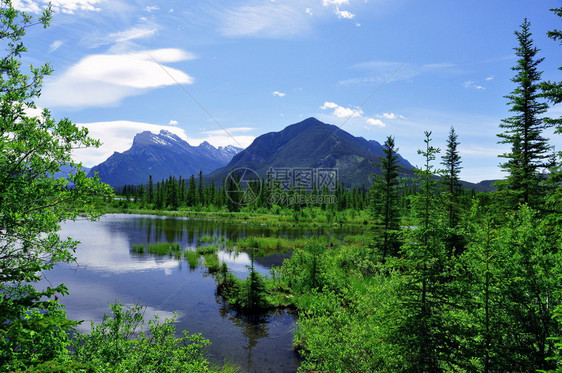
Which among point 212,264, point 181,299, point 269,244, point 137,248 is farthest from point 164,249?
point 181,299

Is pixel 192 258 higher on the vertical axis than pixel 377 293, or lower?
lower

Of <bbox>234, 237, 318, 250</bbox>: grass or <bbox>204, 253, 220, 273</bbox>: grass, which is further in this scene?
<bbox>234, 237, 318, 250</bbox>: grass

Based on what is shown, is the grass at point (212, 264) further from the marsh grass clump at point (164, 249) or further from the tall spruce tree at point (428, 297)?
the tall spruce tree at point (428, 297)

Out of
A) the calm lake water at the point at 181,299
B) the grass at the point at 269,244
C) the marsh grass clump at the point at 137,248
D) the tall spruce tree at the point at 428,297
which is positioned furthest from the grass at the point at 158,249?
the tall spruce tree at the point at 428,297

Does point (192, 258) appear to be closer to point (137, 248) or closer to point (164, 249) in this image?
point (164, 249)

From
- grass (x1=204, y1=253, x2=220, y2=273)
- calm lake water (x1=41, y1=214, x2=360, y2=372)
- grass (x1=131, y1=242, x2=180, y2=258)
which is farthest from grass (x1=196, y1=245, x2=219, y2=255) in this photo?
grass (x1=204, y1=253, x2=220, y2=273)

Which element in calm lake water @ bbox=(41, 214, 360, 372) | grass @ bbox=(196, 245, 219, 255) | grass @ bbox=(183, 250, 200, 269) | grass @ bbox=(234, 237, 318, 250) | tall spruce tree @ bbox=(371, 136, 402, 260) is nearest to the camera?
calm lake water @ bbox=(41, 214, 360, 372)

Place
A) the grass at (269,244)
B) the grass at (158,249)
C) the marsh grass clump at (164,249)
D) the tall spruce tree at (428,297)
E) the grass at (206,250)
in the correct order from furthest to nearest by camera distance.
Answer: the grass at (269,244) < the grass at (158,249) < the grass at (206,250) < the marsh grass clump at (164,249) < the tall spruce tree at (428,297)

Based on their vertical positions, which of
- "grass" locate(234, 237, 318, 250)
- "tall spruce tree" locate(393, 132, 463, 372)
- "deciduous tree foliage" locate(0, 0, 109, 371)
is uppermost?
"deciduous tree foliage" locate(0, 0, 109, 371)

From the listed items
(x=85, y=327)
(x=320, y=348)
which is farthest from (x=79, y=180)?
(x=85, y=327)

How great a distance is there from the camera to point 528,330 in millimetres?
6793

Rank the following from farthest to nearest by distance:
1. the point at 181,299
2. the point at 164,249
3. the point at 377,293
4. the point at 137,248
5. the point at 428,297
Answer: the point at 164,249 < the point at 137,248 < the point at 181,299 < the point at 377,293 < the point at 428,297

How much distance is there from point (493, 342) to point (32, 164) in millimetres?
11167

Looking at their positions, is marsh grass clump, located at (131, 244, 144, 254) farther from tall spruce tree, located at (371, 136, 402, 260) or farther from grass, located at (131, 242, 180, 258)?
tall spruce tree, located at (371, 136, 402, 260)
